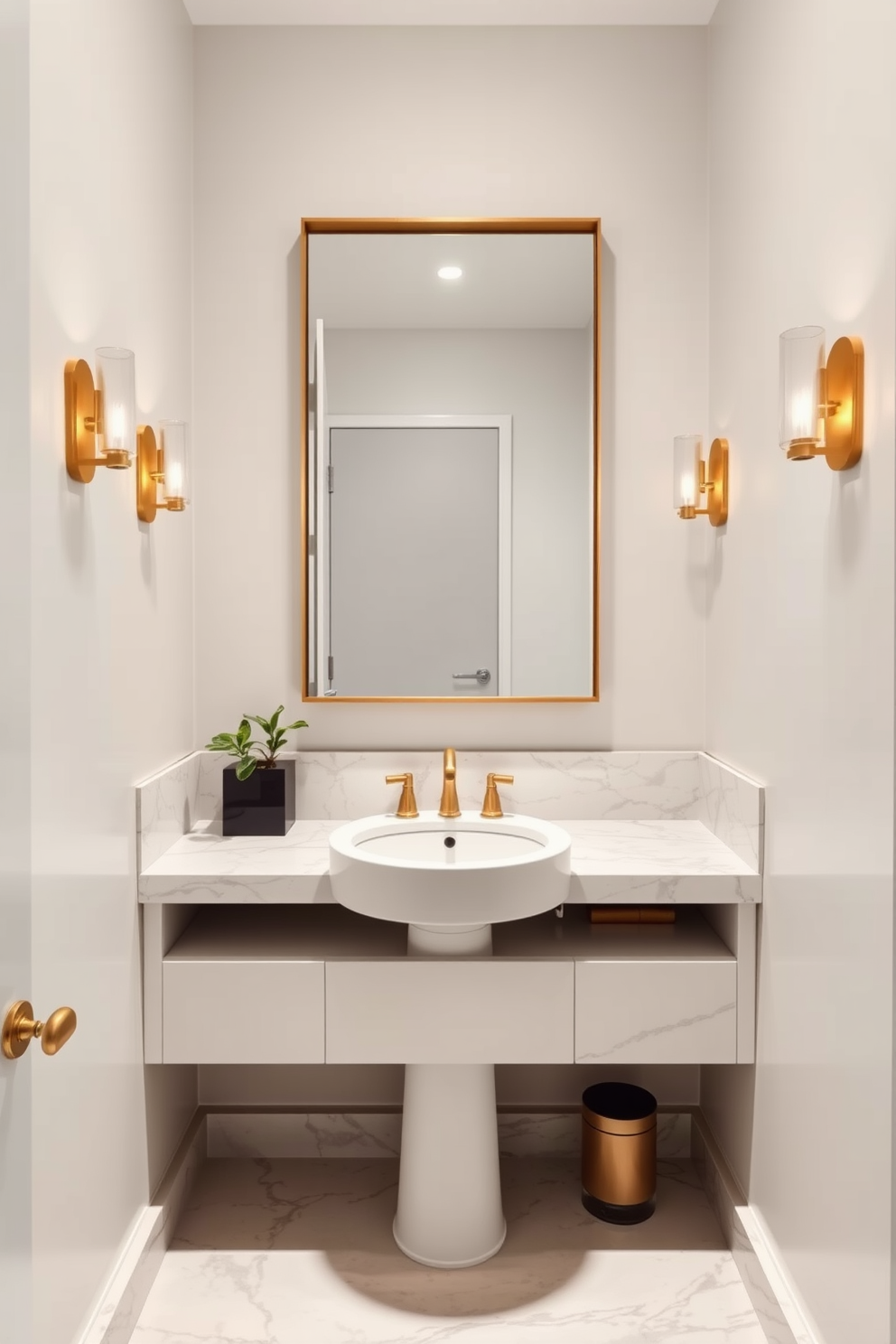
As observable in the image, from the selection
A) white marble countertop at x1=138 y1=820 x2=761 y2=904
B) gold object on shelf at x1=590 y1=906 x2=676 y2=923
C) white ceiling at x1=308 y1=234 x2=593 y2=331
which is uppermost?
white ceiling at x1=308 y1=234 x2=593 y2=331

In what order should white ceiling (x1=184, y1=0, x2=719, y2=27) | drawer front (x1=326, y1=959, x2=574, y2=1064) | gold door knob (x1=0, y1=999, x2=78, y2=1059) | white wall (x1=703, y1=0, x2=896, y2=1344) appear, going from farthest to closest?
white ceiling (x1=184, y1=0, x2=719, y2=27) < drawer front (x1=326, y1=959, x2=574, y2=1064) < white wall (x1=703, y1=0, x2=896, y2=1344) < gold door knob (x1=0, y1=999, x2=78, y2=1059)

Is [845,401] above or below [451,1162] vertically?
above

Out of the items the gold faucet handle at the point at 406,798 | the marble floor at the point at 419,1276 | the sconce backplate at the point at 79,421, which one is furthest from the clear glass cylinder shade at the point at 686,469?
the marble floor at the point at 419,1276

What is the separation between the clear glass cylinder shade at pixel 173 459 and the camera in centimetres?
184

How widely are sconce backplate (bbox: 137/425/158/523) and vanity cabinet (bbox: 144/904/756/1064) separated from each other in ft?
2.47

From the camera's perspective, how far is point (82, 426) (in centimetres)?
143

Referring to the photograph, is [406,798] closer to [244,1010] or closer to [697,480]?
[244,1010]

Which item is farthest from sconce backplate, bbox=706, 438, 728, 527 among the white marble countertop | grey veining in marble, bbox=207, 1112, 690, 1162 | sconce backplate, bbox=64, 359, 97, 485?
grey veining in marble, bbox=207, 1112, 690, 1162

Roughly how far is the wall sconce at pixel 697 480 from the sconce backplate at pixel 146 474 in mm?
1100

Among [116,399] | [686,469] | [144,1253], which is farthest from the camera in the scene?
[686,469]

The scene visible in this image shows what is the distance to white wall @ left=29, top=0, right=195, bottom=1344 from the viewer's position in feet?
4.36

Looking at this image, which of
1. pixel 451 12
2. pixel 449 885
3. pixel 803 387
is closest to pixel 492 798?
pixel 449 885

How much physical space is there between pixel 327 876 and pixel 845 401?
1.19 m

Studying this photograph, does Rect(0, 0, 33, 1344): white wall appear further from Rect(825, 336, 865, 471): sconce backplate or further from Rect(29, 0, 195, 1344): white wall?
Rect(825, 336, 865, 471): sconce backplate
